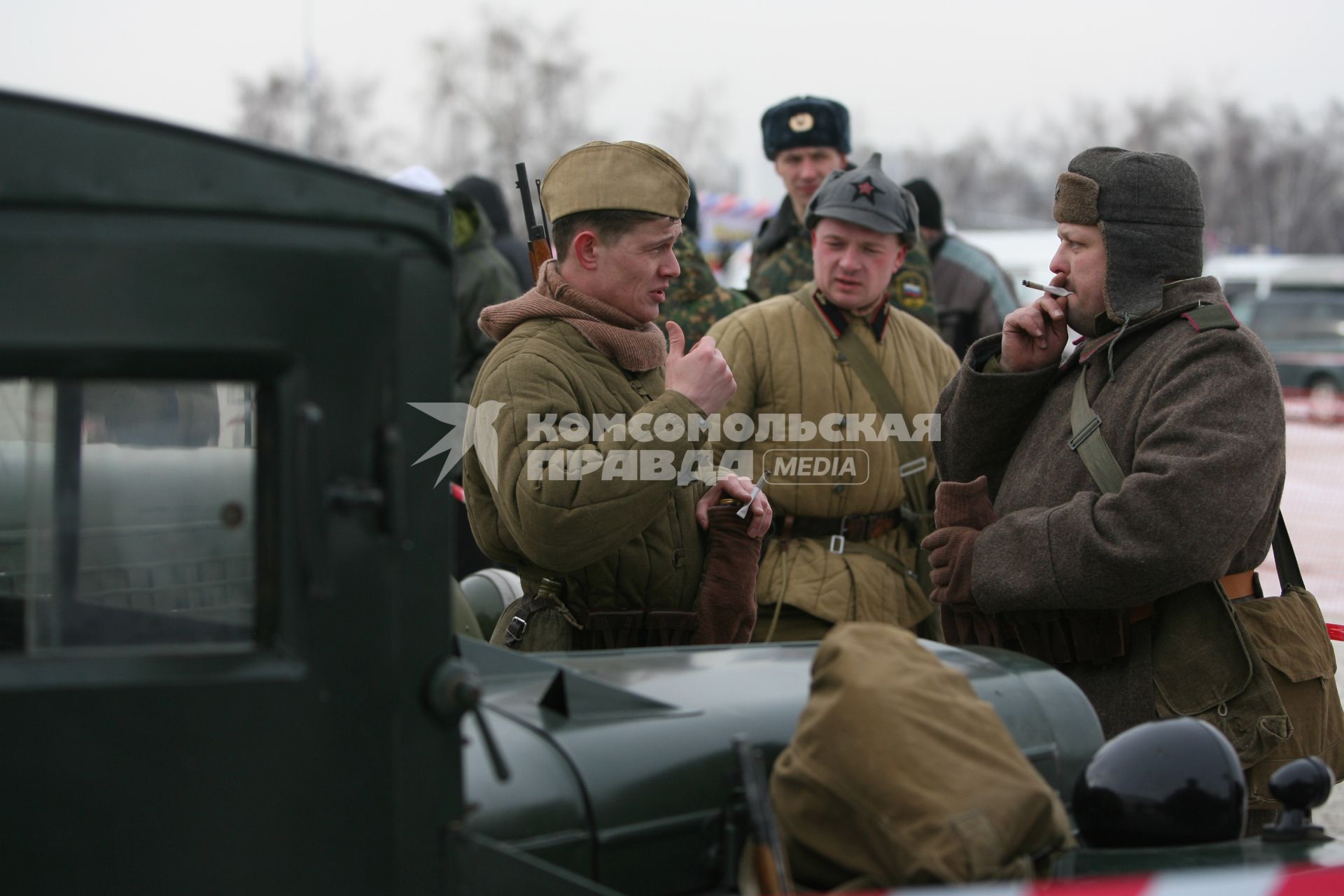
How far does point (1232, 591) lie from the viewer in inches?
117

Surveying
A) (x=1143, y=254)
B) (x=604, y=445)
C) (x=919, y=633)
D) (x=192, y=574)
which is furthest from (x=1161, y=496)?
(x=192, y=574)

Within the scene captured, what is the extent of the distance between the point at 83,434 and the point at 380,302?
14.8 inches

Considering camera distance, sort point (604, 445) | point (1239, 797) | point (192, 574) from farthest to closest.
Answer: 1. point (604, 445)
2. point (1239, 797)
3. point (192, 574)

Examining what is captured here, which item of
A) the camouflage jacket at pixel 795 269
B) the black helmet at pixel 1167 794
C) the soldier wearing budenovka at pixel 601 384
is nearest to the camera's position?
the black helmet at pixel 1167 794

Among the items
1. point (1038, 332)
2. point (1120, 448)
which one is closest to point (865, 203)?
point (1038, 332)

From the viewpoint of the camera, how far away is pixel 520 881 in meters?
1.71

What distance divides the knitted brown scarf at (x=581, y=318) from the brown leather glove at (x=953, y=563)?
0.78m

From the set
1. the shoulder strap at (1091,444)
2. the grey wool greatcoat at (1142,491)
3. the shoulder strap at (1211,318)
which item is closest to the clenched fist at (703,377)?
the grey wool greatcoat at (1142,491)

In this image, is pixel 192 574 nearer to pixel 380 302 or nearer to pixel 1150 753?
pixel 380 302

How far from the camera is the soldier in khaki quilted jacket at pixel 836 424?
13.2 feet

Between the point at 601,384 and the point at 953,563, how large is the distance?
90 centimetres

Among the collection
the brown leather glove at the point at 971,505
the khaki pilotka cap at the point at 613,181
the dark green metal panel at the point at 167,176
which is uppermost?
the khaki pilotka cap at the point at 613,181

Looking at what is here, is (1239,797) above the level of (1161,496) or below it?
below

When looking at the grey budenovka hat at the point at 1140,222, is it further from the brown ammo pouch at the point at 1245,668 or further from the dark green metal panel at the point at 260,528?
the dark green metal panel at the point at 260,528
